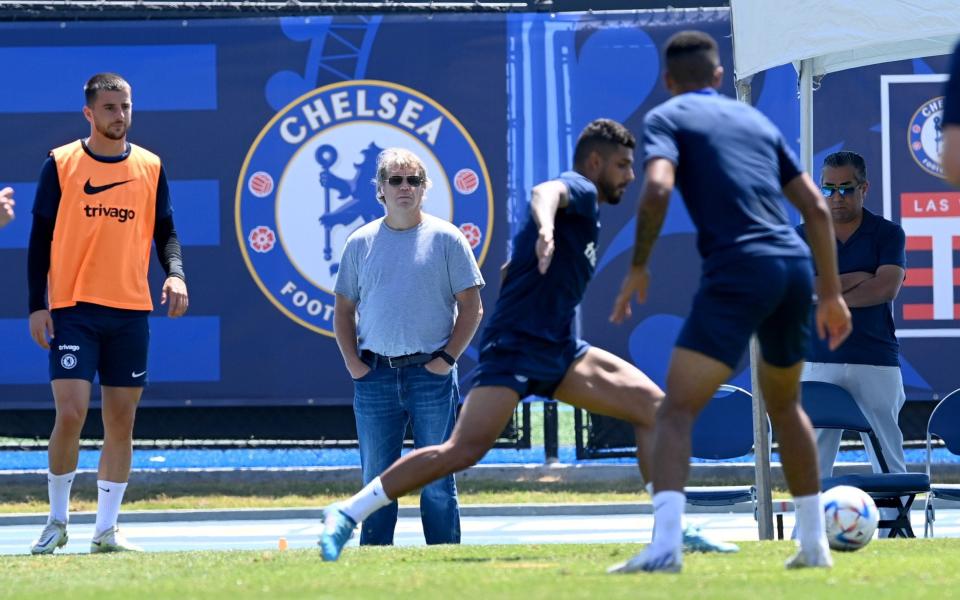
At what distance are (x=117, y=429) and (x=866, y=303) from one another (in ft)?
Result: 13.1

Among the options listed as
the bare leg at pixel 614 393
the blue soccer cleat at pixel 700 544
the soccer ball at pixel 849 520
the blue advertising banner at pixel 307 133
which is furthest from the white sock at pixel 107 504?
the blue advertising banner at pixel 307 133

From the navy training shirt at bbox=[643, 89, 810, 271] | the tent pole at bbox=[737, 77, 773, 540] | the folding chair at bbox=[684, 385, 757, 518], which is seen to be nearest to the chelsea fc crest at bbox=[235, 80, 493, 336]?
the folding chair at bbox=[684, 385, 757, 518]

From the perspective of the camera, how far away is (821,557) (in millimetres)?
5441

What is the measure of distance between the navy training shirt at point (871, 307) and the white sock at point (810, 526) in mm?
3071

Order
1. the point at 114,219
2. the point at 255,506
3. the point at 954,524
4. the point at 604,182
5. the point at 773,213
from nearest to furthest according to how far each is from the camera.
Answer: the point at 773,213, the point at 604,182, the point at 114,219, the point at 954,524, the point at 255,506

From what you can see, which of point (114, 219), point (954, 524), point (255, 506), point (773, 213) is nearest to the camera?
point (773, 213)

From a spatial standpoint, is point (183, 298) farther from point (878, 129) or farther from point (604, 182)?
point (878, 129)

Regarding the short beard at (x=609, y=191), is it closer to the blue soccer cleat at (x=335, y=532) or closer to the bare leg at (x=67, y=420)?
the blue soccer cleat at (x=335, y=532)

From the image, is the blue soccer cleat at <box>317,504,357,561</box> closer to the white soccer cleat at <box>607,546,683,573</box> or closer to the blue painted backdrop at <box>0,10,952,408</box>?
the white soccer cleat at <box>607,546,683,573</box>

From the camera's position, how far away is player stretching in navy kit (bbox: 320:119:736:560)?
5.94 m

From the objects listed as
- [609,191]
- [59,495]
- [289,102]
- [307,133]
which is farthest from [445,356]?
[289,102]

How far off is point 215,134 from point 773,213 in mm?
8376

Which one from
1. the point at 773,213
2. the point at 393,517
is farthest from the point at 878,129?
the point at 773,213

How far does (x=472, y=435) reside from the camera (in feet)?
19.4
